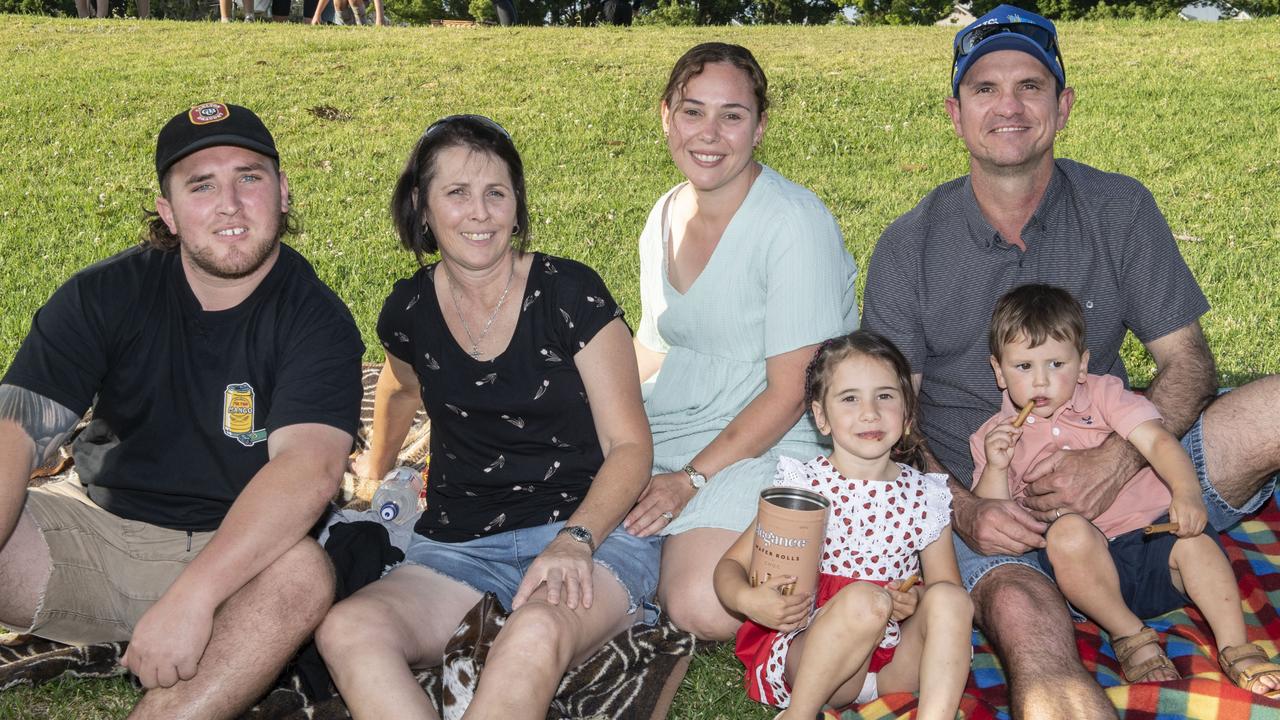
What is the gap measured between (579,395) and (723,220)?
0.90 meters

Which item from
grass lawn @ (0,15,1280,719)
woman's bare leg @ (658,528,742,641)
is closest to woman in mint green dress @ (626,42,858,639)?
woman's bare leg @ (658,528,742,641)

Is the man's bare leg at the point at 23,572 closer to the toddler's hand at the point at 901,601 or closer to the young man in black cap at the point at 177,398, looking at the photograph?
the young man in black cap at the point at 177,398

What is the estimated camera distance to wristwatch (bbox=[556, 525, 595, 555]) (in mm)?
3395

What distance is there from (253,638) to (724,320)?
192 cm

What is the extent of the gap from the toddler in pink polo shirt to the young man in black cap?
6.91 ft

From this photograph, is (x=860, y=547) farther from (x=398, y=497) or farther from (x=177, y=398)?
(x=177, y=398)

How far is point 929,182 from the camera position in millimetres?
9727

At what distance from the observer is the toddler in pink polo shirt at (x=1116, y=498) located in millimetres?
3391

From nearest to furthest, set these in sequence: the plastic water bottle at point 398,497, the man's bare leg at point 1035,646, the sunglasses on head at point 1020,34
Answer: the man's bare leg at point 1035,646 < the sunglasses on head at point 1020,34 < the plastic water bottle at point 398,497

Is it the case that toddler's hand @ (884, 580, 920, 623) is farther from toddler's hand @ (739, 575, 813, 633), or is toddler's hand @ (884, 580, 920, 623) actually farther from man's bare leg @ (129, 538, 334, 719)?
man's bare leg @ (129, 538, 334, 719)

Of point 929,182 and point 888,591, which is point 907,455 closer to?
point 888,591

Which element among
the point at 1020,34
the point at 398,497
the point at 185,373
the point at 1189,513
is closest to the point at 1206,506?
the point at 1189,513

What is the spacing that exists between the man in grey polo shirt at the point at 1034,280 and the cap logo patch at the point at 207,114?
88.3 inches

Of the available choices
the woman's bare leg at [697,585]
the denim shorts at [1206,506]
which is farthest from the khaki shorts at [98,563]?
the denim shorts at [1206,506]
